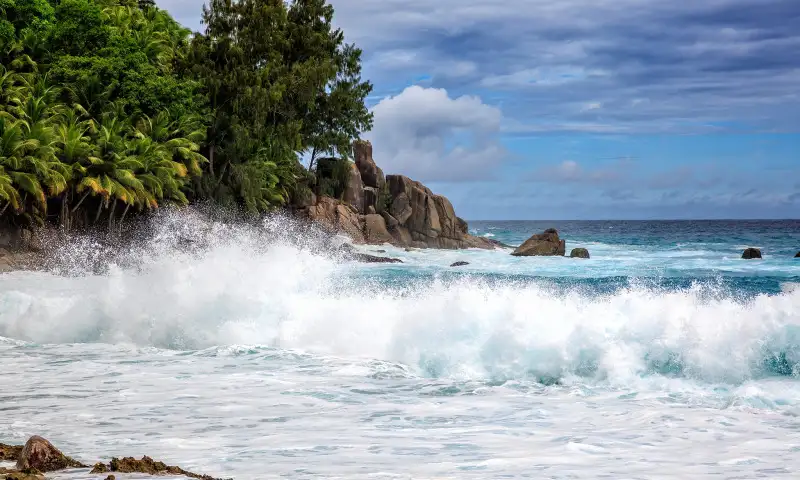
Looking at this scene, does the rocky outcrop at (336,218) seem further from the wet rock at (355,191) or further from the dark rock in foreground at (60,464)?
the dark rock in foreground at (60,464)

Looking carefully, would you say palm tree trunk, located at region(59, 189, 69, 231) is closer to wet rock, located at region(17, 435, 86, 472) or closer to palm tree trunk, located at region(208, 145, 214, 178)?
palm tree trunk, located at region(208, 145, 214, 178)

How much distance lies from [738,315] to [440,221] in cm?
4686

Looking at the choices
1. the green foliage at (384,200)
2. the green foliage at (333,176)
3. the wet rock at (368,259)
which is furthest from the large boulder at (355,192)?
the wet rock at (368,259)

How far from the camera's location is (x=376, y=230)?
55.4 metres

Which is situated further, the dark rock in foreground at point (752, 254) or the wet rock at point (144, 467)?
the dark rock in foreground at point (752, 254)

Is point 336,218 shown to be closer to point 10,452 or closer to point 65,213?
point 65,213

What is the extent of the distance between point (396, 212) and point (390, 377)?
48.2m

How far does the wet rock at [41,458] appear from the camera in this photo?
5.80 m

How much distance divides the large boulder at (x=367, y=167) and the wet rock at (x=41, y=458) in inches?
2147

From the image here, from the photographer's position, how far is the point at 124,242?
38.5 m

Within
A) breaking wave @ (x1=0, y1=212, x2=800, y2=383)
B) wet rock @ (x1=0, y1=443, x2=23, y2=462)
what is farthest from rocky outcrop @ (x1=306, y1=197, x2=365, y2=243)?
wet rock @ (x1=0, y1=443, x2=23, y2=462)

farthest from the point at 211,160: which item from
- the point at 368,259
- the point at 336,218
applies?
the point at 368,259

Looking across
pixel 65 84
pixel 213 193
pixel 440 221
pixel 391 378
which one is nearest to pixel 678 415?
pixel 391 378

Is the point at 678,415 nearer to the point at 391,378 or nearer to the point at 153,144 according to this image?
the point at 391,378
